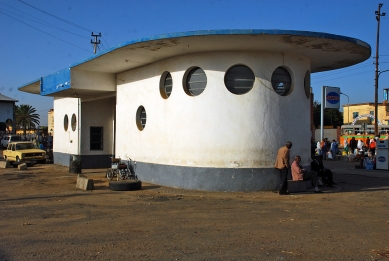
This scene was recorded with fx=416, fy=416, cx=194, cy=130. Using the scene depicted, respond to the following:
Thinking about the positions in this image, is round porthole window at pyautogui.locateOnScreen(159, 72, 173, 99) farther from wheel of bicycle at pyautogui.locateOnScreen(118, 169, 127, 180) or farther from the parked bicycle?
wheel of bicycle at pyautogui.locateOnScreen(118, 169, 127, 180)

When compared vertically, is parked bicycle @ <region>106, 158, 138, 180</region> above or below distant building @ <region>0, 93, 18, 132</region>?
below

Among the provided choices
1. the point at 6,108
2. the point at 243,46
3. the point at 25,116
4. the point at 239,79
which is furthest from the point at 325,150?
the point at 25,116

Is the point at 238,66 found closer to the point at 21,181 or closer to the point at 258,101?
the point at 258,101

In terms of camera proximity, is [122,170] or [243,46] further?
[122,170]

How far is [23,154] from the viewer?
24797 mm

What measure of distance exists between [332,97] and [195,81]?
1554 centimetres

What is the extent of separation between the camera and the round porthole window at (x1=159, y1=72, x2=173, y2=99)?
574 inches

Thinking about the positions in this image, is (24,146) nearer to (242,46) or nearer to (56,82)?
(56,82)

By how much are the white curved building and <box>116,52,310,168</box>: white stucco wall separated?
3 cm

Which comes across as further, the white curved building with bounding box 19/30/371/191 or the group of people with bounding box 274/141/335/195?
the white curved building with bounding box 19/30/371/191

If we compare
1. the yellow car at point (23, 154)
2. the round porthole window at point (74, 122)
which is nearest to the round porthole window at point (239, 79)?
the round porthole window at point (74, 122)

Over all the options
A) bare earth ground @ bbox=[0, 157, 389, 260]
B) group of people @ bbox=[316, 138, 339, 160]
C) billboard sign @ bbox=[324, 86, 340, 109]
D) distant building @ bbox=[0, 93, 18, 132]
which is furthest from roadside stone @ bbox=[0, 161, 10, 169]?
distant building @ bbox=[0, 93, 18, 132]

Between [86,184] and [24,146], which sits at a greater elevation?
[24,146]

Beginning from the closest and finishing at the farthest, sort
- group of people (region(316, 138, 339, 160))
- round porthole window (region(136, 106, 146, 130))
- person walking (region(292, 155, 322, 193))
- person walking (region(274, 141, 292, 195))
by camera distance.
A: person walking (region(274, 141, 292, 195)) → person walking (region(292, 155, 322, 193)) → round porthole window (region(136, 106, 146, 130)) → group of people (region(316, 138, 339, 160))
